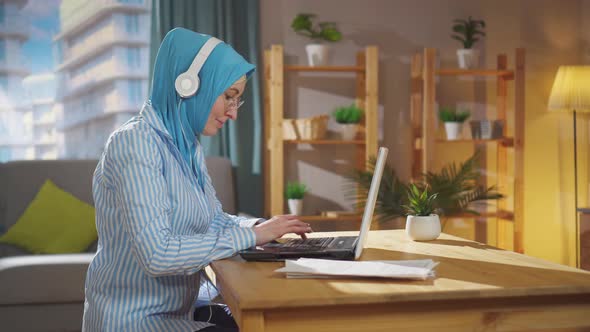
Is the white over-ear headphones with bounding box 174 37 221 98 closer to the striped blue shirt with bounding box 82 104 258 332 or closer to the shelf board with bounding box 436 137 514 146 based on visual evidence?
the striped blue shirt with bounding box 82 104 258 332

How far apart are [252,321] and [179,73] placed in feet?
2.45

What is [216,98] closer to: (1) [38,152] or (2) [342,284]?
(2) [342,284]

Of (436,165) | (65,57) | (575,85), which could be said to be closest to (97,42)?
(65,57)

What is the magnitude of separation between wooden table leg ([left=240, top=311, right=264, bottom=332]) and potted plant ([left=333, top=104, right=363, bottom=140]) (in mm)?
3266

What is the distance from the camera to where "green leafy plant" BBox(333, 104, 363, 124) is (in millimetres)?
4516

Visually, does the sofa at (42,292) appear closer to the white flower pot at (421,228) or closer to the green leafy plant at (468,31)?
the white flower pot at (421,228)

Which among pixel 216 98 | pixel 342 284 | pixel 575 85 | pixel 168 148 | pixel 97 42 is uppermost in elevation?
pixel 97 42

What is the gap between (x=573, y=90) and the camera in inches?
183

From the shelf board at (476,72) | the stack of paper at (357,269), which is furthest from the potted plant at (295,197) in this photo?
the stack of paper at (357,269)

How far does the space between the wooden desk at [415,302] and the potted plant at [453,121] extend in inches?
122

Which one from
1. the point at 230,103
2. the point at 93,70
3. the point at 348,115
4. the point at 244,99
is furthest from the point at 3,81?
the point at 230,103

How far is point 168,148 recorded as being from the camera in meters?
1.77

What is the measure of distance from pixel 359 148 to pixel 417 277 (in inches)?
132

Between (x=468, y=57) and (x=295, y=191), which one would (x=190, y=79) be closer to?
(x=295, y=191)
